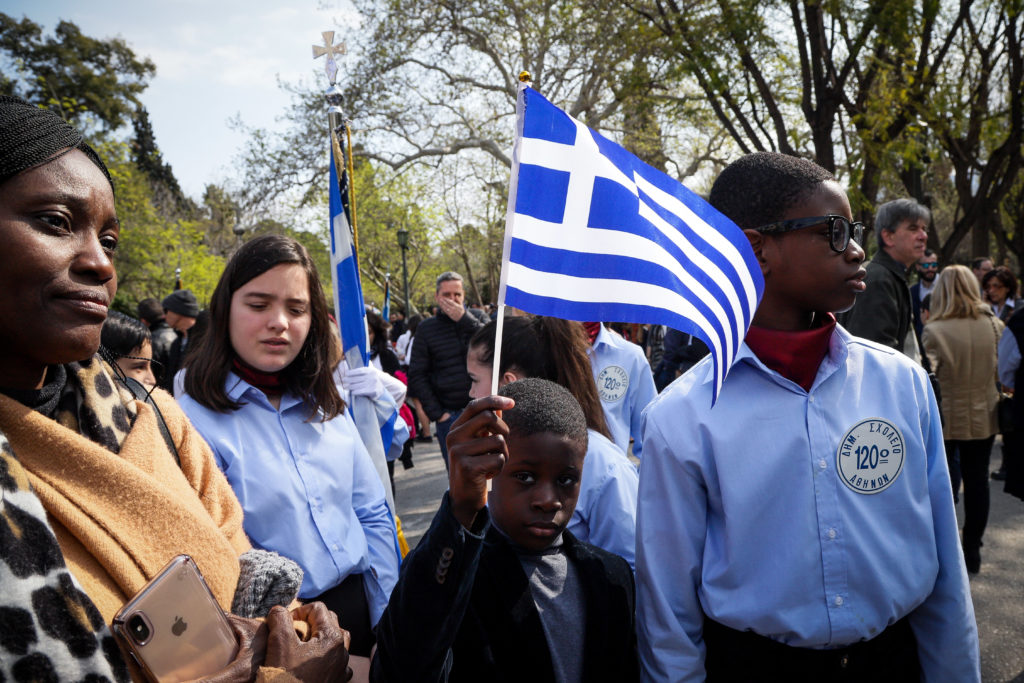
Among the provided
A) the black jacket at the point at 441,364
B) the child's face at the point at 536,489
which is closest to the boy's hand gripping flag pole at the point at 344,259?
the child's face at the point at 536,489

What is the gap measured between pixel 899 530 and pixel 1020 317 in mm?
3748

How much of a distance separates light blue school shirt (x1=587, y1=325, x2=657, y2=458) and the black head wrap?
332 cm

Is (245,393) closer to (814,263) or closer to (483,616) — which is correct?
(483,616)

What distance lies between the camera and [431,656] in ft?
4.67

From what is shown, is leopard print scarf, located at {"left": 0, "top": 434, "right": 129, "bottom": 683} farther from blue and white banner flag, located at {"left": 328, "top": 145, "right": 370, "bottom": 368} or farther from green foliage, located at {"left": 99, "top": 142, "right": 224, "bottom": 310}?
green foliage, located at {"left": 99, "top": 142, "right": 224, "bottom": 310}

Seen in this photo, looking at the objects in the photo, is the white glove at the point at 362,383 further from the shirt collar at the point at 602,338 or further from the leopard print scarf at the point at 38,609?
the leopard print scarf at the point at 38,609

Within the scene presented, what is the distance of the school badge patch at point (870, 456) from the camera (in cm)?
179

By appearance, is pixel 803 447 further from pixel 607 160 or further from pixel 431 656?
pixel 431 656

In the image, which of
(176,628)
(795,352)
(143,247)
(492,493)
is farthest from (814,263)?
(143,247)

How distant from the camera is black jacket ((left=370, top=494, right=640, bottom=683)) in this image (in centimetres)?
139

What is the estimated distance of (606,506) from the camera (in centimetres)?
231

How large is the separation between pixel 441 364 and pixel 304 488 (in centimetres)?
457

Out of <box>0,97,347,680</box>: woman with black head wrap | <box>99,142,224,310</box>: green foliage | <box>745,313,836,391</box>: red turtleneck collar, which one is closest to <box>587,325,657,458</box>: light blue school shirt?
<box>745,313,836,391</box>: red turtleneck collar

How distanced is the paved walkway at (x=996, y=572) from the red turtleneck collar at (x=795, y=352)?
254 cm
